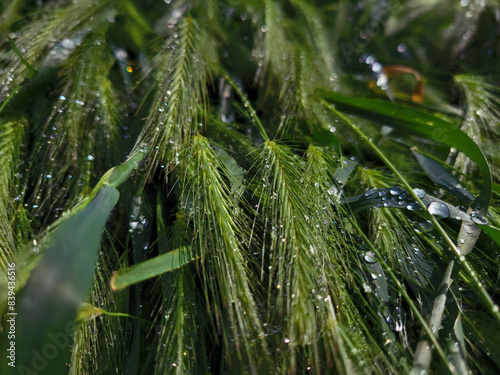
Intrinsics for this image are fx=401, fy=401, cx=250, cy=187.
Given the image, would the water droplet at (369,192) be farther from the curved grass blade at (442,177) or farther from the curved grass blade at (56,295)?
the curved grass blade at (56,295)

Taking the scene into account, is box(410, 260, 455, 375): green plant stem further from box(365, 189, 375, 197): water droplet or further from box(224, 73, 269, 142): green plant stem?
A: box(224, 73, 269, 142): green plant stem

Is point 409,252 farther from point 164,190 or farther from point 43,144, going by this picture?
point 43,144

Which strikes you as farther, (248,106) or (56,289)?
(248,106)

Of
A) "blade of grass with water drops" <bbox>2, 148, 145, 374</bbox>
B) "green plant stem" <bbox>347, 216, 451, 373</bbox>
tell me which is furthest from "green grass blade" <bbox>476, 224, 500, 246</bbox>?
"blade of grass with water drops" <bbox>2, 148, 145, 374</bbox>

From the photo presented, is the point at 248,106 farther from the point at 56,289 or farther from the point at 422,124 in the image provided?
the point at 56,289

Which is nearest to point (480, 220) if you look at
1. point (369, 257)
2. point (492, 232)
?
point (492, 232)

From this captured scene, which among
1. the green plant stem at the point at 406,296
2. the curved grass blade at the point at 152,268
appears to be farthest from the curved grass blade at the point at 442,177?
the curved grass blade at the point at 152,268
